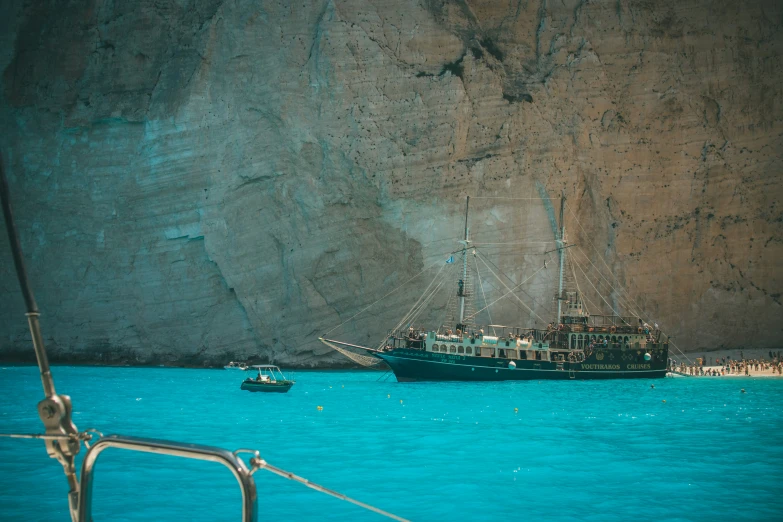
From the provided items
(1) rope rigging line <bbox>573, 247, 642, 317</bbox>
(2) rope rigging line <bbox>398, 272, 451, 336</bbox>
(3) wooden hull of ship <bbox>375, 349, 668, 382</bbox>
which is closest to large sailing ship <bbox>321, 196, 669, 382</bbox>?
(3) wooden hull of ship <bbox>375, 349, 668, 382</bbox>

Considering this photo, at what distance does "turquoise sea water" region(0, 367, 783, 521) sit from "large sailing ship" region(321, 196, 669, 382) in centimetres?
524

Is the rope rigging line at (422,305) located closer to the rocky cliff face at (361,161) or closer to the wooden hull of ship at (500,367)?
the rocky cliff face at (361,161)

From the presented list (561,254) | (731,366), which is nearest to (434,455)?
(561,254)

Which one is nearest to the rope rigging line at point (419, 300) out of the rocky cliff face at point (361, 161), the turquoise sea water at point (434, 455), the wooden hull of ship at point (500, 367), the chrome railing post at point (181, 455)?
the rocky cliff face at point (361, 161)

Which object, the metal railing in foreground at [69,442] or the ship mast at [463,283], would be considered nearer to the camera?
the metal railing in foreground at [69,442]

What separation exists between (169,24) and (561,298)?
26.0 m

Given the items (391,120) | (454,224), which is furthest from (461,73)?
(454,224)

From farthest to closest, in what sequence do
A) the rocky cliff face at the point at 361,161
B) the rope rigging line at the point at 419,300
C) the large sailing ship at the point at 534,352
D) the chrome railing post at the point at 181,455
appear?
the rocky cliff face at the point at 361,161 → the rope rigging line at the point at 419,300 → the large sailing ship at the point at 534,352 → the chrome railing post at the point at 181,455

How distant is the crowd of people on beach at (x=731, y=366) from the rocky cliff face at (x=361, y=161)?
1293mm

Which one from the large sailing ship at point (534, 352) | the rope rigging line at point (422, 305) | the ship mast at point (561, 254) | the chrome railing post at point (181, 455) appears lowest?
the large sailing ship at point (534, 352)

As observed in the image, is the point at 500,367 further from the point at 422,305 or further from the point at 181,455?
the point at 181,455

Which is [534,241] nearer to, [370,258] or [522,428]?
[370,258]

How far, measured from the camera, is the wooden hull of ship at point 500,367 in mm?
33469

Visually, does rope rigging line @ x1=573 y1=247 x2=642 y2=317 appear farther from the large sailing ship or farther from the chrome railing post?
the chrome railing post
